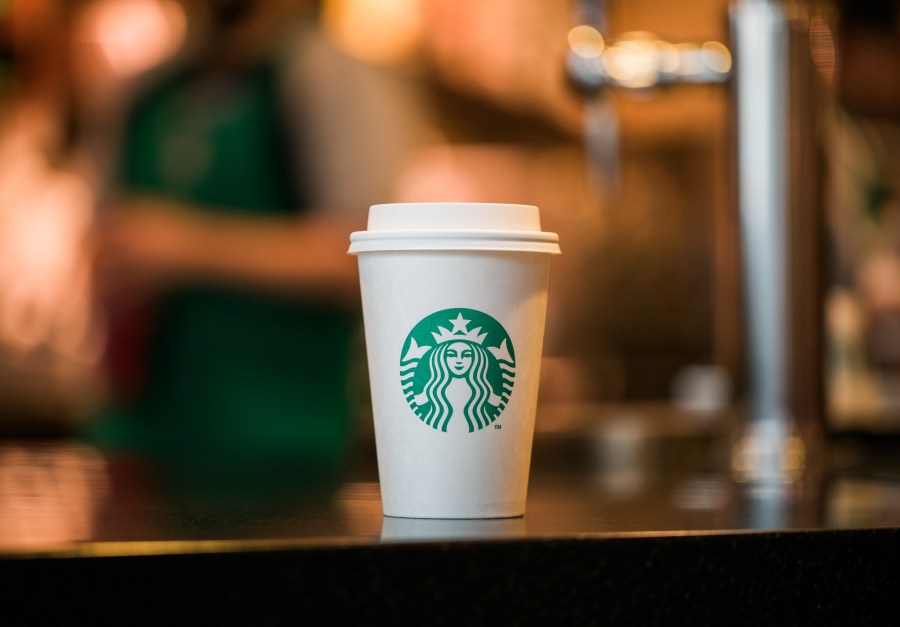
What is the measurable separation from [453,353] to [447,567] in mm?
157

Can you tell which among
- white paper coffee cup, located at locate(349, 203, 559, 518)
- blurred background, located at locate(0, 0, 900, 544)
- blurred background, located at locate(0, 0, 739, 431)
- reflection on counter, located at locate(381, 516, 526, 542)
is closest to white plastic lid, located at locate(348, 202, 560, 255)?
white paper coffee cup, located at locate(349, 203, 559, 518)

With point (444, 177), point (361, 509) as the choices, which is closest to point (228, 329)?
point (361, 509)

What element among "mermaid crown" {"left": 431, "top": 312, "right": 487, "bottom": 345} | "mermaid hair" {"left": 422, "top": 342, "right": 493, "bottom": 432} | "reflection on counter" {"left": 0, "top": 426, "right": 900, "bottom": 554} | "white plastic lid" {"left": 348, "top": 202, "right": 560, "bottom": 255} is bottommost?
"reflection on counter" {"left": 0, "top": 426, "right": 900, "bottom": 554}

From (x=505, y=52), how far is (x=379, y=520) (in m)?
3.16

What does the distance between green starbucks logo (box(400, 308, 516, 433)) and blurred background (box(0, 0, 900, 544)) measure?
514 mm

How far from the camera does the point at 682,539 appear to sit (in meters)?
0.57

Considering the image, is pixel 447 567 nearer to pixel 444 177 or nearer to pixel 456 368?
pixel 456 368

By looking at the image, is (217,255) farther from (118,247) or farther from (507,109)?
(507,109)

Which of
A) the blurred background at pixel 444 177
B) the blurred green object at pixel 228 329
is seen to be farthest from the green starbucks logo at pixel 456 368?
the blurred green object at pixel 228 329

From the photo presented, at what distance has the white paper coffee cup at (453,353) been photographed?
26.2 inches

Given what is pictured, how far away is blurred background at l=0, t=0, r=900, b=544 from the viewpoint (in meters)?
1.24

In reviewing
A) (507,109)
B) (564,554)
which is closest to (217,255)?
(564,554)

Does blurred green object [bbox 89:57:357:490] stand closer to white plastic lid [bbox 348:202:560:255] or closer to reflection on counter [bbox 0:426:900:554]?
reflection on counter [bbox 0:426:900:554]

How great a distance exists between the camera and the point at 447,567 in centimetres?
54
